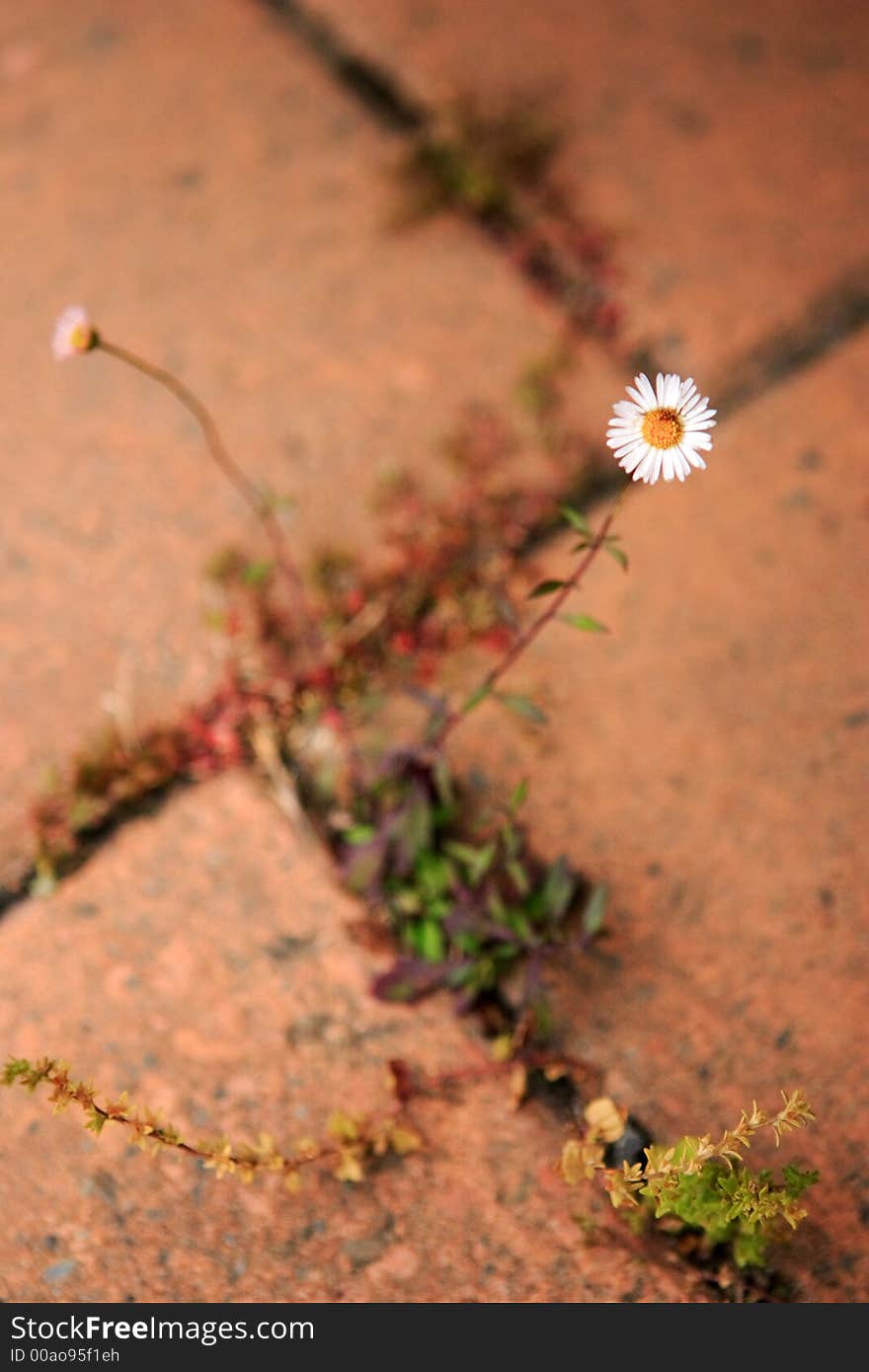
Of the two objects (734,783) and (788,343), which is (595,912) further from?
(788,343)

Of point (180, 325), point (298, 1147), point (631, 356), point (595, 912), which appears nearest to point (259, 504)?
point (180, 325)

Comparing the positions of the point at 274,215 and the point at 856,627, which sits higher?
the point at 274,215

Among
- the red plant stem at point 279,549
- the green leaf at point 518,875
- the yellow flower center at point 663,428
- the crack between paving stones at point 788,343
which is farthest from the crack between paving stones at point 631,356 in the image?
the yellow flower center at point 663,428

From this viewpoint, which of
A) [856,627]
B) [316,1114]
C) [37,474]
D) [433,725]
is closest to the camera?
[316,1114]

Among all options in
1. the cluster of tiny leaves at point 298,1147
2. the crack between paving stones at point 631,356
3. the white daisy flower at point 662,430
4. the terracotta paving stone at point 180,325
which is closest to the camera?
the white daisy flower at point 662,430

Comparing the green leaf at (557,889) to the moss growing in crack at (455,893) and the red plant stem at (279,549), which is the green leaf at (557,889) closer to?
the moss growing in crack at (455,893)

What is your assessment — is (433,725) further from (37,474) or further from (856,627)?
(37,474)

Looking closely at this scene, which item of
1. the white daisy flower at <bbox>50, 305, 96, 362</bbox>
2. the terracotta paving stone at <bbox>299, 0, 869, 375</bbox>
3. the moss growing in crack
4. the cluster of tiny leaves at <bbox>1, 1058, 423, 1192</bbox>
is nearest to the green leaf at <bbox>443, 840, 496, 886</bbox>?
the moss growing in crack
